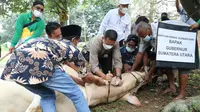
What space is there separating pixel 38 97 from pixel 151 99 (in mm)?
1822

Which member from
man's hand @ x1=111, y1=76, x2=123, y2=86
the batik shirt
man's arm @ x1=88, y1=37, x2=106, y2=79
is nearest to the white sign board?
man's hand @ x1=111, y1=76, x2=123, y2=86

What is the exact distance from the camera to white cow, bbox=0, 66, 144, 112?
11.5ft

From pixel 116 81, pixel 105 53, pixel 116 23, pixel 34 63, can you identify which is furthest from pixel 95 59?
pixel 34 63

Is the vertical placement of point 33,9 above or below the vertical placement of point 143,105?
above

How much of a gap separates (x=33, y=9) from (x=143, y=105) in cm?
228

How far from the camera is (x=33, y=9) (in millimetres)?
4633

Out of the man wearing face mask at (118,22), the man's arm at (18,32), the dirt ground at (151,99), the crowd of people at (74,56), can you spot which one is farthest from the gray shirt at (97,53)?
the man's arm at (18,32)

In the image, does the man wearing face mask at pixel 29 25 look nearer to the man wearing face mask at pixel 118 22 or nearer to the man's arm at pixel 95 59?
the man's arm at pixel 95 59

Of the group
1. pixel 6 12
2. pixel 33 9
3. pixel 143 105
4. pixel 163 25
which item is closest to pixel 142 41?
pixel 163 25

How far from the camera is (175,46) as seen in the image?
4.18 meters

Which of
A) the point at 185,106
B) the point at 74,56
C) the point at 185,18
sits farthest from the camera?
the point at 185,18

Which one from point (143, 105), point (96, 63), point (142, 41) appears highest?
point (142, 41)

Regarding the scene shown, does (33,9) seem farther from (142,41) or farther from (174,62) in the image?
(174,62)

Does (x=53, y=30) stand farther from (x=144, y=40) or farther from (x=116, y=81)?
(x=144, y=40)
